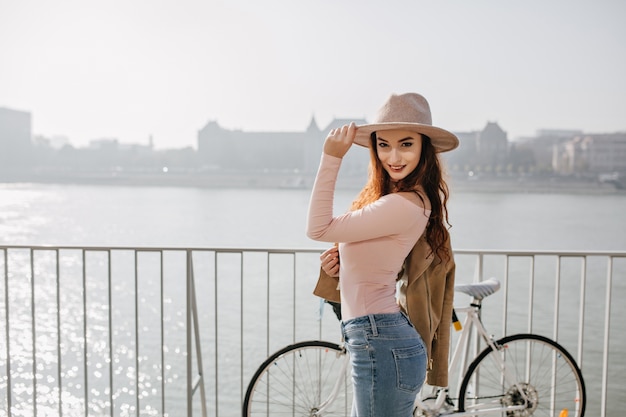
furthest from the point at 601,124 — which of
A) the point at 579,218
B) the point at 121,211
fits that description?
the point at 121,211

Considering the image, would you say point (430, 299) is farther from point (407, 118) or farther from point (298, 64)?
point (298, 64)

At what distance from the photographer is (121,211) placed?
42.0 metres

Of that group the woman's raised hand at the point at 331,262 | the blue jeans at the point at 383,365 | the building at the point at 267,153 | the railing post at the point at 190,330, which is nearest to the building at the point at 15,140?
the building at the point at 267,153

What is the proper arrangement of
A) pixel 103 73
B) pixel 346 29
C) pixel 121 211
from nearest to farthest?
pixel 121 211 < pixel 346 29 < pixel 103 73

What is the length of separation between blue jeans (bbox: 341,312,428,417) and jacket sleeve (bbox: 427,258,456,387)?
0.81 feet

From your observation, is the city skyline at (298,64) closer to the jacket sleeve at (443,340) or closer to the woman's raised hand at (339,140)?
the jacket sleeve at (443,340)

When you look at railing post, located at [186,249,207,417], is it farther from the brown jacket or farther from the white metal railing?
the brown jacket

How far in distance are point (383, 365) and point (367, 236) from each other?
308mm

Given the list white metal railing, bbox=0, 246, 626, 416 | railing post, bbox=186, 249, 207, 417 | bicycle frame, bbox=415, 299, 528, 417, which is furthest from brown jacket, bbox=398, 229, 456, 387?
railing post, bbox=186, 249, 207, 417

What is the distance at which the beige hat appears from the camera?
1531mm

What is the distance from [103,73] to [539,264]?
49707 mm

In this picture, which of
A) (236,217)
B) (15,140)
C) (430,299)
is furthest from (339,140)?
(15,140)

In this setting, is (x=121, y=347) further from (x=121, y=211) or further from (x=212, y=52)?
(x=212, y=52)

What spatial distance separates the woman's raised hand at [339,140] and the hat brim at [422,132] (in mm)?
36
